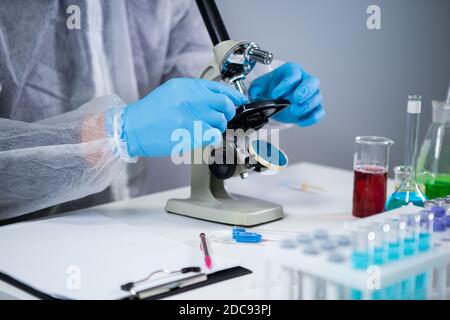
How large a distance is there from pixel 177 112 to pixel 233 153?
0.17m

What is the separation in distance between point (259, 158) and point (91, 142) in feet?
1.08

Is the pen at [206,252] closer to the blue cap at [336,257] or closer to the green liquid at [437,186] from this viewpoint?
the blue cap at [336,257]

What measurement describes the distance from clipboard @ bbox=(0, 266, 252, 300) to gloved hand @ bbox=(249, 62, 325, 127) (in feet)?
1.78

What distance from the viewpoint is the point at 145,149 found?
48.9 inches

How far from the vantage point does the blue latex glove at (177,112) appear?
119cm

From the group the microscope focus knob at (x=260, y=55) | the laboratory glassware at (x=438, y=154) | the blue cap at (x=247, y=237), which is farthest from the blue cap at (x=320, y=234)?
the laboratory glassware at (x=438, y=154)

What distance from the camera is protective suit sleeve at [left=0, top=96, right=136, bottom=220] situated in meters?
1.22

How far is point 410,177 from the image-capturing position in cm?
132

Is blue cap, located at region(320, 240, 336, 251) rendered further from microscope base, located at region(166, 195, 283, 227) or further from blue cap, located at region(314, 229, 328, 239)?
microscope base, located at region(166, 195, 283, 227)

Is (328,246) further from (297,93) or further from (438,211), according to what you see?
(297,93)

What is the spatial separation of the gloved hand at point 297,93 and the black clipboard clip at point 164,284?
60 cm

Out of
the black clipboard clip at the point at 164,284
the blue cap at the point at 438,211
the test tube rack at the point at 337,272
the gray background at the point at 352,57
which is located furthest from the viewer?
the gray background at the point at 352,57
